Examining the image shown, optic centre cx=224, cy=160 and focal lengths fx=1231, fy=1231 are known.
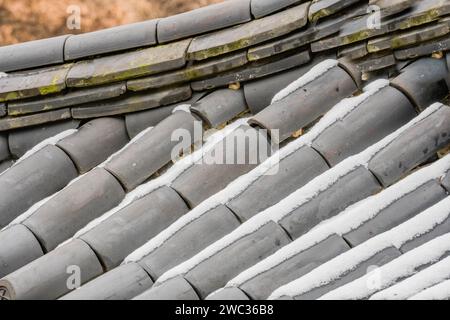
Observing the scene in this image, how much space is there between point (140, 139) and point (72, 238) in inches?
27.5

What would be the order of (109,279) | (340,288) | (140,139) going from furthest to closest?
(140,139)
(109,279)
(340,288)

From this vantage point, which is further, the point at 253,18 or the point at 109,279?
the point at 253,18

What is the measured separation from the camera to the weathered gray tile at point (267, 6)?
6.08 m

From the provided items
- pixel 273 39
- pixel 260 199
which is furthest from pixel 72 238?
pixel 273 39

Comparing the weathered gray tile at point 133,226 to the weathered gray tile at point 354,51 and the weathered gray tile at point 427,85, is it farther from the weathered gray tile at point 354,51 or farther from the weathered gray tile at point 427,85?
the weathered gray tile at point 427,85

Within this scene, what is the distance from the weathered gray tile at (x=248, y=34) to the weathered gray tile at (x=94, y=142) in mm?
551

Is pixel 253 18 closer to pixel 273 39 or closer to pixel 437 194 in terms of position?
pixel 273 39

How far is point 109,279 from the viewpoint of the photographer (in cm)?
531

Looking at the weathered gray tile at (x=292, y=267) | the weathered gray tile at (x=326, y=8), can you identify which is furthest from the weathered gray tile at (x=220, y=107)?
the weathered gray tile at (x=292, y=267)

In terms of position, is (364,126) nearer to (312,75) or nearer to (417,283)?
(312,75)

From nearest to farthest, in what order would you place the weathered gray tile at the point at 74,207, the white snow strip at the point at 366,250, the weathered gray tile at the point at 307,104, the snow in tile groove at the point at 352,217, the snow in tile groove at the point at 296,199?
the white snow strip at the point at 366,250, the snow in tile groove at the point at 352,217, the snow in tile groove at the point at 296,199, the weathered gray tile at the point at 74,207, the weathered gray tile at the point at 307,104

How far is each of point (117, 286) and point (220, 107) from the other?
48.6 inches

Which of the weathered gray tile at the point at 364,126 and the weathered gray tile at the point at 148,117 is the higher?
the weathered gray tile at the point at 148,117
